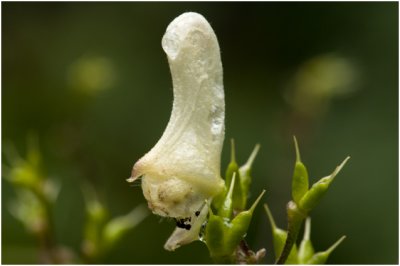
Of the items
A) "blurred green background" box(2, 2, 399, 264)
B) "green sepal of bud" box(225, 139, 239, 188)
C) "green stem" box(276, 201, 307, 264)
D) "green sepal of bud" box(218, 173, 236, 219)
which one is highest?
"green sepal of bud" box(225, 139, 239, 188)

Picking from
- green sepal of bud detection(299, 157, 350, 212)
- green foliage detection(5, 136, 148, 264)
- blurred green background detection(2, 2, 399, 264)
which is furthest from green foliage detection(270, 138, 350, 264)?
blurred green background detection(2, 2, 399, 264)

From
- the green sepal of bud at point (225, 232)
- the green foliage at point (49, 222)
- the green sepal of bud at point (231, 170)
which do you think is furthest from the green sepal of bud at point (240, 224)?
the green foliage at point (49, 222)

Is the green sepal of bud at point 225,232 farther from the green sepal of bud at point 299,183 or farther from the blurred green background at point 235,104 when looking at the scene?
the blurred green background at point 235,104

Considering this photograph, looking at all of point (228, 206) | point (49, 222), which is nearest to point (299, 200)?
point (228, 206)

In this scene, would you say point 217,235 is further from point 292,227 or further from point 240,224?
point 292,227

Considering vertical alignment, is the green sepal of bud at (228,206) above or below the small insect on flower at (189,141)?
below

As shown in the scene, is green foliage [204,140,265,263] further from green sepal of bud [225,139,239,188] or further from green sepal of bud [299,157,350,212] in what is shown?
green sepal of bud [299,157,350,212]
